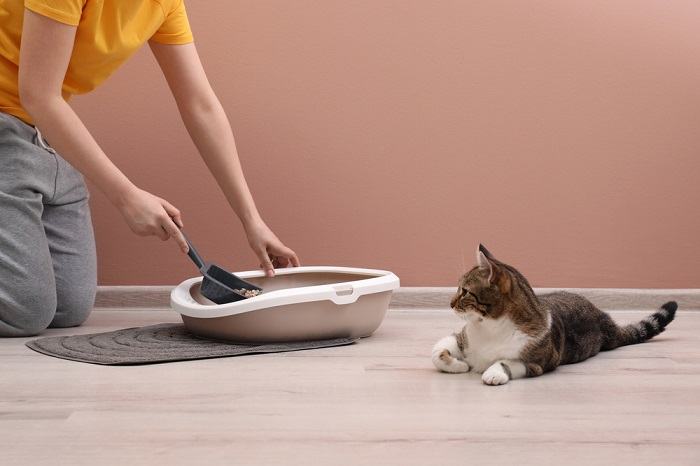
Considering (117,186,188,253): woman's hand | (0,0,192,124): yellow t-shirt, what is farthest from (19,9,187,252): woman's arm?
(0,0,192,124): yellow t-shirt

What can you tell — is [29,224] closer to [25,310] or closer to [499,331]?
[25,310]

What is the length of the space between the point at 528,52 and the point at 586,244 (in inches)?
21.2

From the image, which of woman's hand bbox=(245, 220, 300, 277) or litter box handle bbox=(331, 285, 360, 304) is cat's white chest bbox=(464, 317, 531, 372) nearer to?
litter box handle bbox=(331, 285, 360, 304)

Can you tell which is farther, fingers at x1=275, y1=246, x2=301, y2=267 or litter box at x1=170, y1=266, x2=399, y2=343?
fingers at x1=275, y1=246, x2=301, y2=267

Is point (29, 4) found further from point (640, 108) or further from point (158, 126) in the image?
point (640, 108)

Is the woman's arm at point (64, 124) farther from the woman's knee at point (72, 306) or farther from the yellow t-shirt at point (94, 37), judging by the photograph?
the woman's knee at point (72, 306)

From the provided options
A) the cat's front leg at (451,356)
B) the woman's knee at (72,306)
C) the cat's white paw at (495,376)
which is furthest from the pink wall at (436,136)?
the cat's white paw at (495,376)

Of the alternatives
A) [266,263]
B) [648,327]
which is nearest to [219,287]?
[266,263]

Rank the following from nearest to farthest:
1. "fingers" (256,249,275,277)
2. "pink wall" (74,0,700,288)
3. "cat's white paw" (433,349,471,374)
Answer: "cat's white paw" (433,349,471,374) → "fingers" (256,249,275,277) → "pink wall" (74,0,700,288)

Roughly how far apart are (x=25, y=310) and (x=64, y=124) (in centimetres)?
47

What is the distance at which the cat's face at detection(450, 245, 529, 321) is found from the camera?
4.92 ft

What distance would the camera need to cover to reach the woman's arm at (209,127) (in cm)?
204

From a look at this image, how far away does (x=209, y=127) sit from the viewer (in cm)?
205

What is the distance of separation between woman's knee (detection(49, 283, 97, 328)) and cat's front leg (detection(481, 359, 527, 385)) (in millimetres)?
1052
